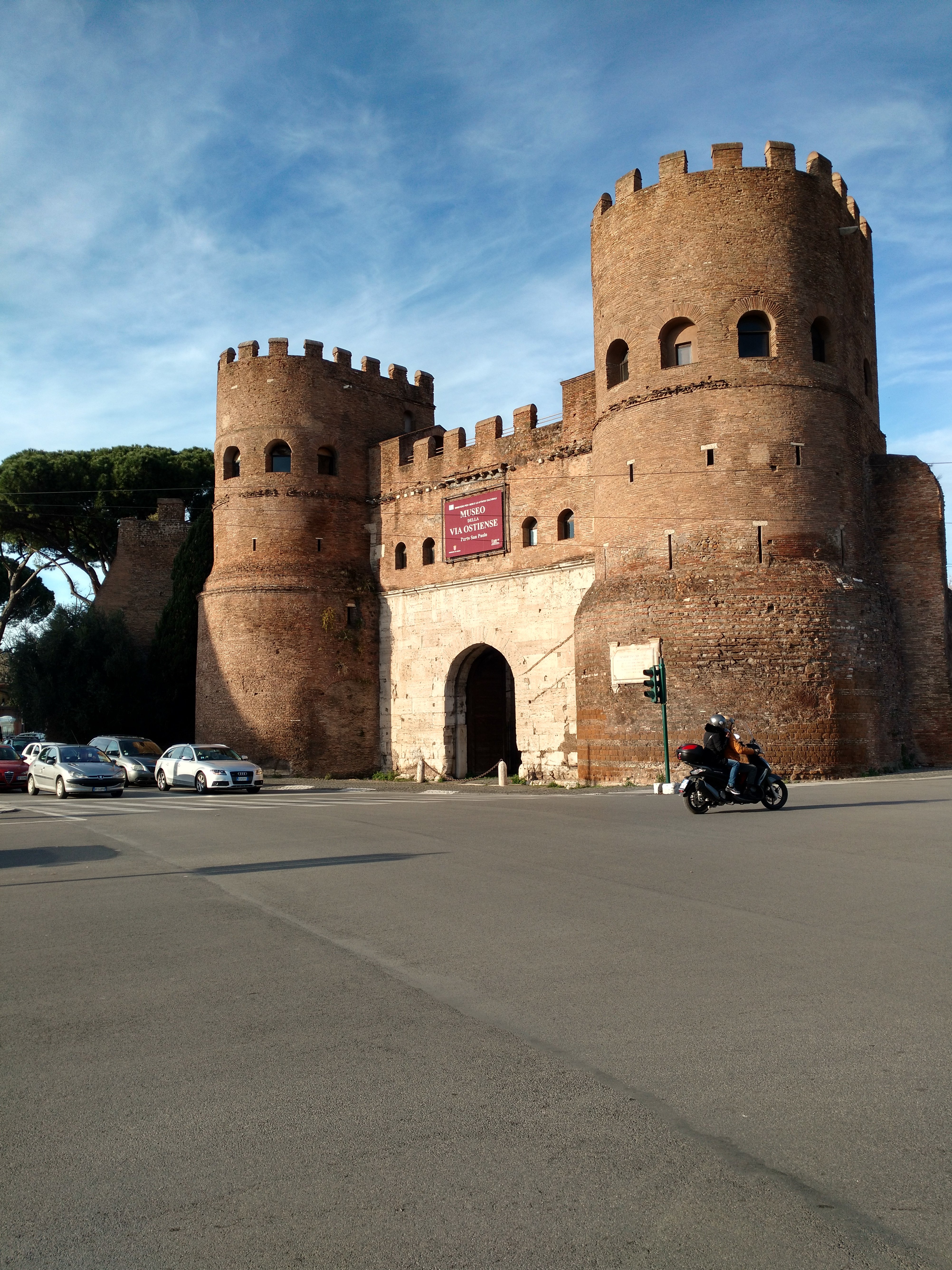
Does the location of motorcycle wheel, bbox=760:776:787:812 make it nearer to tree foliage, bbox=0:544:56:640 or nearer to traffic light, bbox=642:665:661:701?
traffic light, bbox=642:665:661:701

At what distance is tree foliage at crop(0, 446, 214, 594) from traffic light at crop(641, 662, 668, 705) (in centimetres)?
3046

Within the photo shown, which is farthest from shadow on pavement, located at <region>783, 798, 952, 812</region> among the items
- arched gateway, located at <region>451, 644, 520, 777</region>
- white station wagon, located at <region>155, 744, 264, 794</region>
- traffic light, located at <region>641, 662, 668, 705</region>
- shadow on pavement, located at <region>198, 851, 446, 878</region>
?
arched gateway, located at <region>451, 644, 520, 777</region>

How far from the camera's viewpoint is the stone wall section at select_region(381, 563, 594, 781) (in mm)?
26203

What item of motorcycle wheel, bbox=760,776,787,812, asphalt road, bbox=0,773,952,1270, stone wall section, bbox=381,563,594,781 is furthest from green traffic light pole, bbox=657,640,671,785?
asphalt road, bbox=0,773,952,1270

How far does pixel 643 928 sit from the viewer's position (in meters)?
6.66

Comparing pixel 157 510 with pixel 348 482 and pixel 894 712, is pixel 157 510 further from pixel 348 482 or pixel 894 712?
pixel 894 712

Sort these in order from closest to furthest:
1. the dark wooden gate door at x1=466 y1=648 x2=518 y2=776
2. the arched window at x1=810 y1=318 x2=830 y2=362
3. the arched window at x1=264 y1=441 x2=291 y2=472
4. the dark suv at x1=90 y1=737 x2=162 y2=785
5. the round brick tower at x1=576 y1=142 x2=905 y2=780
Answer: the round brick tower at x1=576 y1=142 x2=905 y2=780 < the arched window at x1=810 y1=318 x2=830 y2=362 < the dark suv at x1=90 y1=737 x2=162 y2=785 < the dark wooden gate door at x1=466 y1=648 x2=518 y2=776 < the arched window at x1=264 y1=441 x2=291 y2=472

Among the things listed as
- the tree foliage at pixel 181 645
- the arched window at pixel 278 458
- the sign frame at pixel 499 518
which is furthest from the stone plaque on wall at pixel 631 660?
the tree foliage at pixel 181 645

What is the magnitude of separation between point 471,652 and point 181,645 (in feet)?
41.3

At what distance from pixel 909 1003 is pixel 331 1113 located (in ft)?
9.36

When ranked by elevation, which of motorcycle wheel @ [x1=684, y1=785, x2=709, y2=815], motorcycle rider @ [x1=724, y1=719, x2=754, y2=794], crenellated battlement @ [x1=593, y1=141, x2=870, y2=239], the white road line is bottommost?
the white road line

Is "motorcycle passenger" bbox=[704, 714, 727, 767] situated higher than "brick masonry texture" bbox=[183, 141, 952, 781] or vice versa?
"brick masonry texture" bbox=[183, 141, 952, 781]

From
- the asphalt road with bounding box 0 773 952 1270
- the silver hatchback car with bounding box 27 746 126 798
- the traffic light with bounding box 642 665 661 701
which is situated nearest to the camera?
the asphalt road with bounding box 0 773 952 1270

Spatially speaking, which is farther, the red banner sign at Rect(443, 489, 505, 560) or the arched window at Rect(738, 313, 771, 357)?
the red banner sign at Rect(443, 489, 505, 560)
